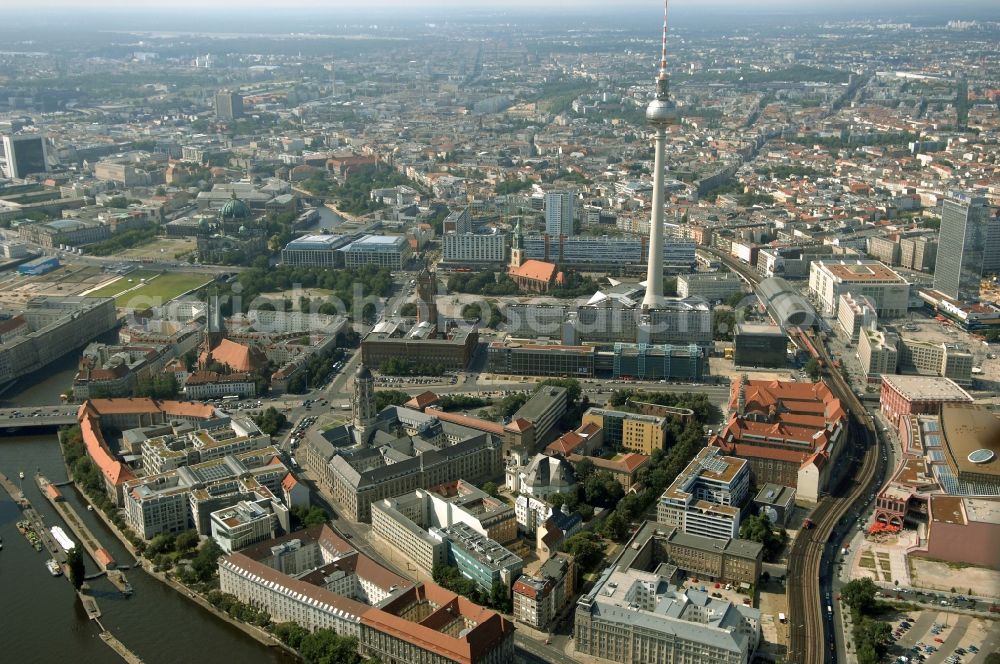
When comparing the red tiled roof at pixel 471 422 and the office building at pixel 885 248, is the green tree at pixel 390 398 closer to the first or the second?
the red tiled roof at pixel 471 422

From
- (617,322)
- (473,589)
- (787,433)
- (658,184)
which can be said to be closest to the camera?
(473,589)

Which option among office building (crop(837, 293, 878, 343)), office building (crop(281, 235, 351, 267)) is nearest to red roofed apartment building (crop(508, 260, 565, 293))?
office building (crop(281, 235, 351, 267))

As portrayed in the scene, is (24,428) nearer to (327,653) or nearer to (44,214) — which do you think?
(327,653)

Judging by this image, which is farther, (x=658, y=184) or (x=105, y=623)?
(x=658, y=184)

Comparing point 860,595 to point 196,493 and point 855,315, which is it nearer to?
point 196,493

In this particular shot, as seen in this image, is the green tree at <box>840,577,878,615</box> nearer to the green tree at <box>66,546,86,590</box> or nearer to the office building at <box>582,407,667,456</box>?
the office building at <box>582,407,667,456</box>

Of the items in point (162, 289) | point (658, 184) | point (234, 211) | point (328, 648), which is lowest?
point (162, 289)

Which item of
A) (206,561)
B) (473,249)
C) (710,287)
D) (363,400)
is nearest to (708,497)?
(363,400)

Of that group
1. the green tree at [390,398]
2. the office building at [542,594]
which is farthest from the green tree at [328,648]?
the green tree at [390,398]
